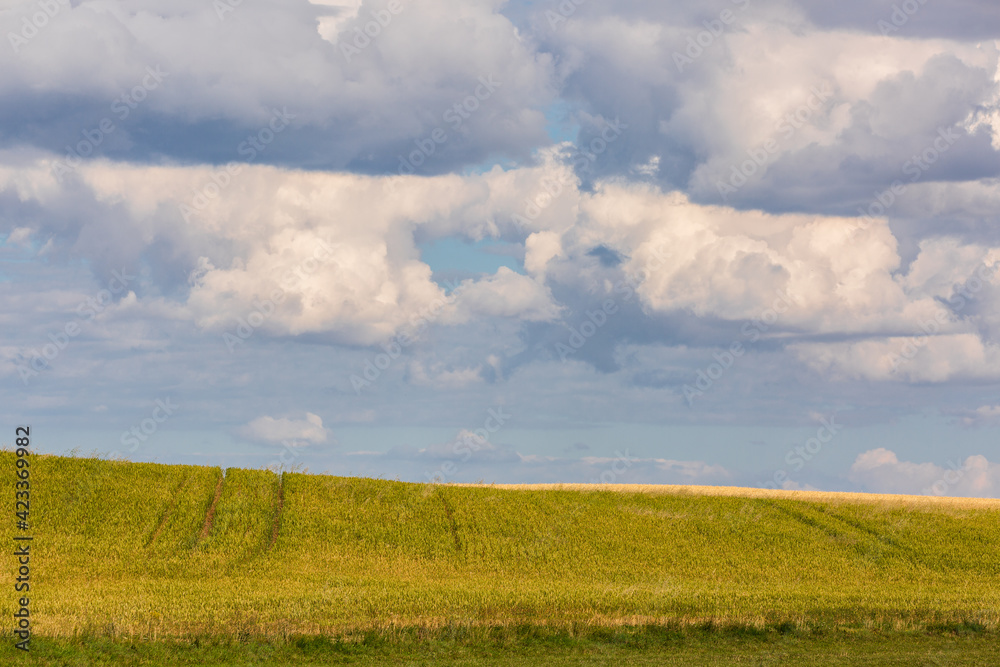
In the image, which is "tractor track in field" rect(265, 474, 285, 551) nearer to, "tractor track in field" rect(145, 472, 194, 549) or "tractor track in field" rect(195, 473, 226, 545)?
"tractor track in field" rect(195, 473, 226, 545)

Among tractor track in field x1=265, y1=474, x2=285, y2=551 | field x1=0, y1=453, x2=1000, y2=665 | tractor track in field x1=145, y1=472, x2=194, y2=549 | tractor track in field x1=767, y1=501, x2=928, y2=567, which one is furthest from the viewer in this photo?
tractor track in field x1=767, y1=501, x2=928, y2=567

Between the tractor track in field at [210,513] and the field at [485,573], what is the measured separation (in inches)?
5.5

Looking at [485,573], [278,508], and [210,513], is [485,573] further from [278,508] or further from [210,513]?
[210,513]

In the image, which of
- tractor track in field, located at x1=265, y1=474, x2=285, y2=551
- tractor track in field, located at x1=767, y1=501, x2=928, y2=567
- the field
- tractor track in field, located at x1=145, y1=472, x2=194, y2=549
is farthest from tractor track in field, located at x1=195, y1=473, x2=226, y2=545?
tractor track in field, located at x1=767, y1=501, x2=928, y2=567

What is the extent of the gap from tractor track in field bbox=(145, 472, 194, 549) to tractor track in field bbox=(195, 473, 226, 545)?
6.30 ft

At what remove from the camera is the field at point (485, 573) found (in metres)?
30.5

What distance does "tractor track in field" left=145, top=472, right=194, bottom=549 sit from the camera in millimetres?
46319

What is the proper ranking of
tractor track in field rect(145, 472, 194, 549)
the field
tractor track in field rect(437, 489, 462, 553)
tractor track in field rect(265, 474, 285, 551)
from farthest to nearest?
1. tractor track in field rect(437, 489, 462, 553)
2. tractor track in field rect(265, 474, 285, 551)
3. tractor track in field rect(145, 472, 194, 549)
4. the field

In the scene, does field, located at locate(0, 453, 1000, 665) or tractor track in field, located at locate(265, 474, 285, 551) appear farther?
tractor track in field, located at locate(265, 474, 285, 551)

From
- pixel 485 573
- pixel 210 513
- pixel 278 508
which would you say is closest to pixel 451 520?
pixel 485 573

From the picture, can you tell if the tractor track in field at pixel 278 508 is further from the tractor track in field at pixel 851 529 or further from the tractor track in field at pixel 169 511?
the tractor track in field at pixel 851 529

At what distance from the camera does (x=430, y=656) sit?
97.9 feet

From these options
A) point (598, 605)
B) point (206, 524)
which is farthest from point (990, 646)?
point (206, 524)

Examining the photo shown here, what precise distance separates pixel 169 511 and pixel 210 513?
7.75 ft
